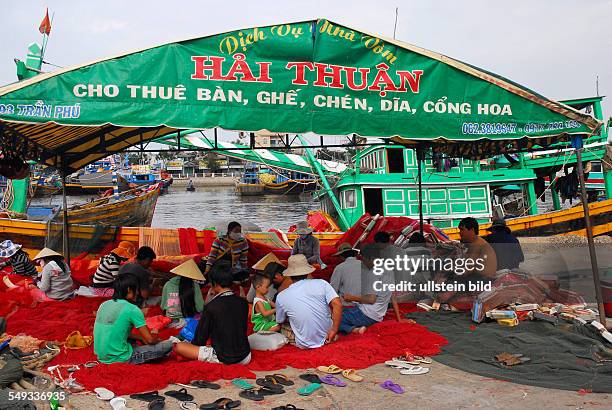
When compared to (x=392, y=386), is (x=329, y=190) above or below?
above

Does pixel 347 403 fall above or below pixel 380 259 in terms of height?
below

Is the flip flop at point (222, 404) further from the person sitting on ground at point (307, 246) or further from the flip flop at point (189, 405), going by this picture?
the person sitting on ground at point (307, 246)

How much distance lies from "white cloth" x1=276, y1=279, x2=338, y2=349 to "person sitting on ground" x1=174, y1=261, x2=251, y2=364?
0.71 m

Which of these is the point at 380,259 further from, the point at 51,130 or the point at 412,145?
the point at 51,130

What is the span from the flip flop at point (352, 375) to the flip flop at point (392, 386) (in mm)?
230

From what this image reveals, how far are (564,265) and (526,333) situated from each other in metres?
6.69

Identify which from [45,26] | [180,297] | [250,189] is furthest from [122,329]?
[250,189]

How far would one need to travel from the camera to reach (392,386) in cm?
463

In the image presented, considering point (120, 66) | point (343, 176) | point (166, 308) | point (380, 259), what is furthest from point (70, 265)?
point (343, 176)

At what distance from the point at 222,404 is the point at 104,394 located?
1.05 metres

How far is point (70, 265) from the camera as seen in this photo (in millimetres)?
9219

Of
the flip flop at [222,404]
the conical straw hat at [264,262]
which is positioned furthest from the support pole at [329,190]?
the flip flop at [222,404]

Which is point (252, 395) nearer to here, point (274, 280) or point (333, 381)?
point (333, 381)

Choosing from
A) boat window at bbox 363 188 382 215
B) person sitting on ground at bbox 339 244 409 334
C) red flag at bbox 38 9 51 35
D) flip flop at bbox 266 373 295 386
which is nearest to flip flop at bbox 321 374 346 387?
flip flop at bbox 266 373 295 386
